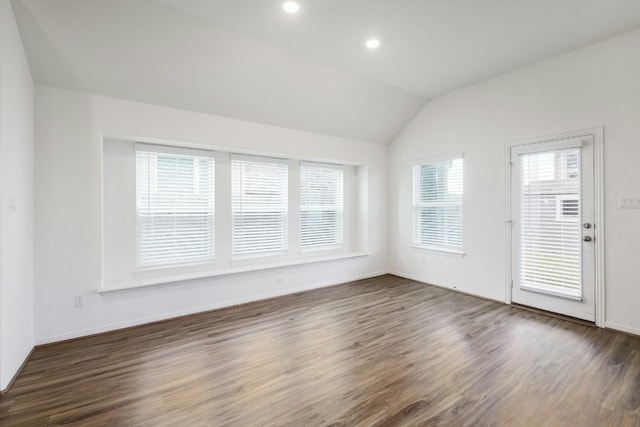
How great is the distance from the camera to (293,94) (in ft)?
12.9

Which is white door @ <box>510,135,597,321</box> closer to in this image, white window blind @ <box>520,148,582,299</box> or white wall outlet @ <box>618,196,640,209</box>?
white window blind @ <box>520,148,582,299</box>

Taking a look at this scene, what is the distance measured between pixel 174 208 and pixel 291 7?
2.70m

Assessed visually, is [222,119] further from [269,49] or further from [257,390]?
[257,390]

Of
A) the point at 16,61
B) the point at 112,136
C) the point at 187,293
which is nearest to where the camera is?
the point at 16,61

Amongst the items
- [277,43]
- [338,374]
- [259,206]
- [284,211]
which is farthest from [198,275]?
[277,43]

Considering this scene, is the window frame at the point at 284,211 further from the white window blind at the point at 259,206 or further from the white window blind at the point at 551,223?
the white window blind at the point at 551,223

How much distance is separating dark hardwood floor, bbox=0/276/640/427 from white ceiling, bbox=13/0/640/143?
8.84 feet

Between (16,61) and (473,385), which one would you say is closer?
(473,385)

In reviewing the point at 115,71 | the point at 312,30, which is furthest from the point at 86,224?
the point at 312,30

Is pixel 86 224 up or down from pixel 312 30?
down

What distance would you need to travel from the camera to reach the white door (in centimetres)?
333

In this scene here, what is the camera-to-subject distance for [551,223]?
3600mm

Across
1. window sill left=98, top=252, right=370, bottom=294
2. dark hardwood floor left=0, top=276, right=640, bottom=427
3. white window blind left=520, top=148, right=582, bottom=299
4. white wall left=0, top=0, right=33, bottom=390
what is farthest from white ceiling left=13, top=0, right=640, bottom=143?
dark hardwood floor left=0, top=276, right=640, bottom=427

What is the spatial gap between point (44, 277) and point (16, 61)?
6.41 feet
